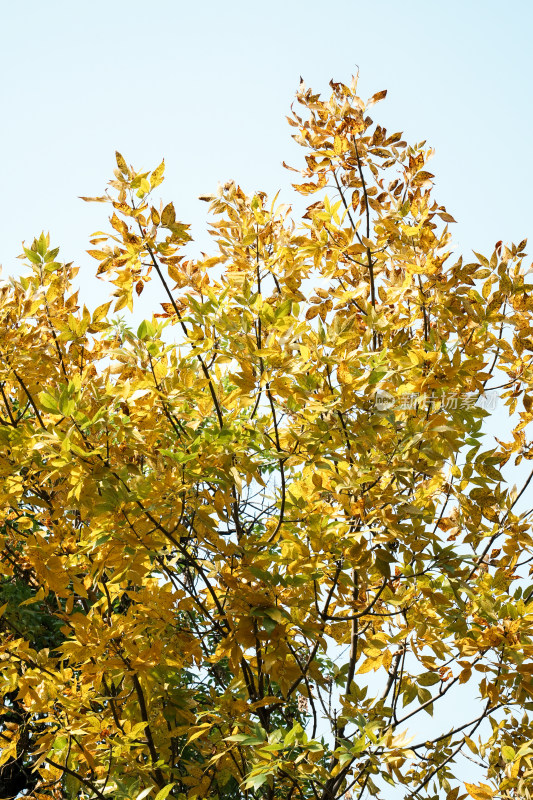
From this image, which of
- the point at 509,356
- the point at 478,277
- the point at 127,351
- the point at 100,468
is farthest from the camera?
the point at 509,356

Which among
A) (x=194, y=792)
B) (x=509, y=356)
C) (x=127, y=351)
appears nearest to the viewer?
(x=127, y=351)

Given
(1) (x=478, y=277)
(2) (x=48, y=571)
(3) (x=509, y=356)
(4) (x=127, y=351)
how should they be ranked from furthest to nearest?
(3) (x=509, y=356) → (1) (x=478, y=277) → (2) (x=48, y=571) → (4) (x=127, y=351)

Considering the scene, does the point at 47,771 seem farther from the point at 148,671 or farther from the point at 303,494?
the point at 303,494

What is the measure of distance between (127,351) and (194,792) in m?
1.65

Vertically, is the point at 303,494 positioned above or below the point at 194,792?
above

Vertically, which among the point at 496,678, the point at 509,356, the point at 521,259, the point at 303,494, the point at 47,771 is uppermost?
the point at 521,259

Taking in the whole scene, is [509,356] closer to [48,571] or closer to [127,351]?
[127,351]

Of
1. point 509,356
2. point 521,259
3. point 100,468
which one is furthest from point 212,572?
point 521,259

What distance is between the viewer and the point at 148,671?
8.80 ft

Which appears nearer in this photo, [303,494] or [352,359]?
[352,359]

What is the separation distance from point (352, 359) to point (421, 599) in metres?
1.07

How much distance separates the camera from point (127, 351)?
2.40 metres

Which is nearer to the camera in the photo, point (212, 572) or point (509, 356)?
point (212, 572)

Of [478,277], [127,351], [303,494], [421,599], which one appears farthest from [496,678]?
[127,351]
